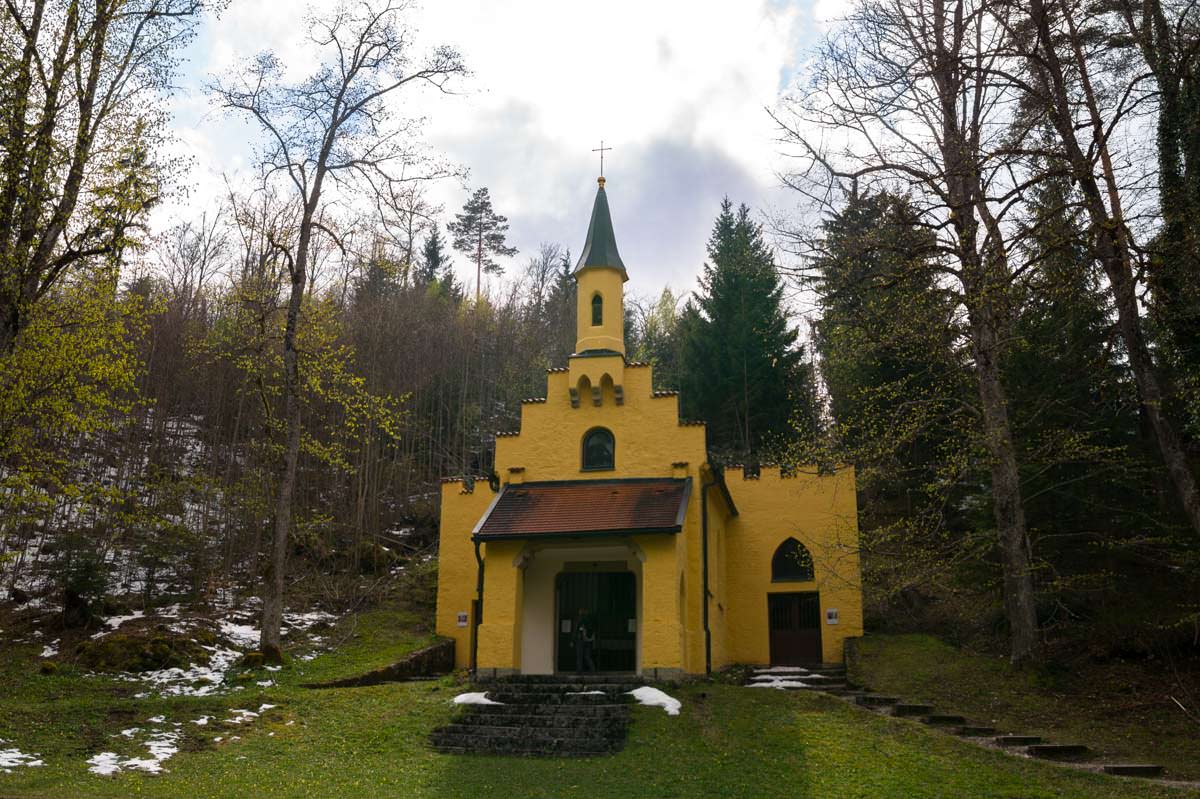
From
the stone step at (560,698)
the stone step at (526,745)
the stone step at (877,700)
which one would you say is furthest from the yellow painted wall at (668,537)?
the stone step at (526,745)

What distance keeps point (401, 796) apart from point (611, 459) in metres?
10.6

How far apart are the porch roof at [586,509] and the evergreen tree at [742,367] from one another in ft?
44.9

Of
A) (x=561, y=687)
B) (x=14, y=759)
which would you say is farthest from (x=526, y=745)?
(x=14, y=759)

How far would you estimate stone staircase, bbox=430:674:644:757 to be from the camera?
12938 mm

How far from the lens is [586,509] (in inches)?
725

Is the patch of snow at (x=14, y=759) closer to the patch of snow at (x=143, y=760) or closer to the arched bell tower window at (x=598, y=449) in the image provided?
the patch of snow at (x=143, y=760)

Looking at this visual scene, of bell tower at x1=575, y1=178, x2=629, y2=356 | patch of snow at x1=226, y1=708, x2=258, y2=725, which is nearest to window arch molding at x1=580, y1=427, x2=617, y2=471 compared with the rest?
bell tower at x1=575, y1=178, x2=629, y2=356

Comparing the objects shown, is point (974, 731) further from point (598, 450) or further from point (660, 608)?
point (598, 450)

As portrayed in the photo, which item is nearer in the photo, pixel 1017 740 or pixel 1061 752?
pixel 1061 752

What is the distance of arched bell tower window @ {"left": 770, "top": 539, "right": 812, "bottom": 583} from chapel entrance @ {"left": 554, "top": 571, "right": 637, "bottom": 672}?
468 centimetres

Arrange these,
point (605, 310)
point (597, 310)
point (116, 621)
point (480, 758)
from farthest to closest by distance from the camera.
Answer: point (597, 310), point (605, 310), point (116, 621), point (480, 758)

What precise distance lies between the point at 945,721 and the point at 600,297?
12177 mm

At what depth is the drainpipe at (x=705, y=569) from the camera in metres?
18.9

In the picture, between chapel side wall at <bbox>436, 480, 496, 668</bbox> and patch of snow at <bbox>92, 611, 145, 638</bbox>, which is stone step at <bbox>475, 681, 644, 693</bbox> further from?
patch of snow at <bbox>92, 611, 145, 638</bbox>
